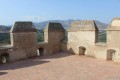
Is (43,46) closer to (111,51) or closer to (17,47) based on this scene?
(17,47)

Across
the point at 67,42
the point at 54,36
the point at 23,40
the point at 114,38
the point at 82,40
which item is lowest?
the point at 67,42

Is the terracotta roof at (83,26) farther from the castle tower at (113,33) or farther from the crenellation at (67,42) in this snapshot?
the castle tower at (113,33)

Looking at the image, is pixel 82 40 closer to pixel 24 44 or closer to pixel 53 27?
pixel 53 27

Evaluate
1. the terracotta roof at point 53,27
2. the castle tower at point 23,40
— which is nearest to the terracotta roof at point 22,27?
the castle tower at point 23,40

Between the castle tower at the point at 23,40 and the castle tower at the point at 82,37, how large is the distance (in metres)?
4.39

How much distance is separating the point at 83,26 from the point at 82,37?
1229 mm

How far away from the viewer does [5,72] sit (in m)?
13.9

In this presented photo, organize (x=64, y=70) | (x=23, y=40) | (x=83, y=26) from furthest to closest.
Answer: (x=83, y=26) < (x=23, y=40) < (x=64, y=70)

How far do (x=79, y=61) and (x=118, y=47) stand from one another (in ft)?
12.8

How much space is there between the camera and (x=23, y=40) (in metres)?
18.6

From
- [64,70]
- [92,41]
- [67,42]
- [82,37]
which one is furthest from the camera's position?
[67,42]

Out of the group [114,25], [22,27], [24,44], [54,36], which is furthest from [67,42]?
[114,25]

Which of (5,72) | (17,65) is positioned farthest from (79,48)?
(5,72)

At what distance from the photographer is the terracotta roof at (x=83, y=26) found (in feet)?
62.0
